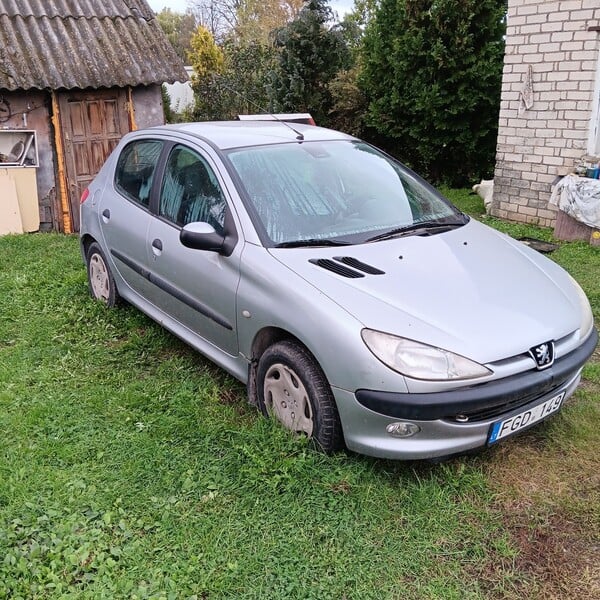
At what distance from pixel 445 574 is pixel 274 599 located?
0.67 metres

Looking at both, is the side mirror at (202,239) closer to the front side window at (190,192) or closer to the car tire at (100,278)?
the front side window at (190,192)

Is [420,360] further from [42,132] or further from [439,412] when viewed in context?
[42,132]

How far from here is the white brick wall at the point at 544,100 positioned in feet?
24.5

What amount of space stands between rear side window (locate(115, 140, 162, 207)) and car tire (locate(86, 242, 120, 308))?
2.05 feet

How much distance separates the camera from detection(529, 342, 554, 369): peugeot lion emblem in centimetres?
274

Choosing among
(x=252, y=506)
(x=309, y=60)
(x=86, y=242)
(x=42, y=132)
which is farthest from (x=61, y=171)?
(x=252, y=506)

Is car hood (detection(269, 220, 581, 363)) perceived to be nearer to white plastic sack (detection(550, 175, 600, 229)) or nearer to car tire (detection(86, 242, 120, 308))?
car tire (detection(86, 242, 120, 308))

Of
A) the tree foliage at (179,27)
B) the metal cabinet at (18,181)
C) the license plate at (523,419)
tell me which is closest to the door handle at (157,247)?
the license plate at (523,419)

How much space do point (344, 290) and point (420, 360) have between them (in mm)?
491

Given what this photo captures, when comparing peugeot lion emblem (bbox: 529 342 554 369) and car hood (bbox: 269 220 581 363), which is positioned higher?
car hood (bbox: 269 220 581 363)

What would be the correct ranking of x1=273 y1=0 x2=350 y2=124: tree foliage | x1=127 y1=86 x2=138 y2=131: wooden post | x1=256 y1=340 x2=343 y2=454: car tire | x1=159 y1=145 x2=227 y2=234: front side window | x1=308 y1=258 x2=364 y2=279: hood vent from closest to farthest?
x1=256 y1=340 x2=343 y2=454: car tire, x1=308 y1=258 x2=364 y2=279: hood vent, x1=159 y1=145 x2=227 y2=234: front side window, x1=127 y1=86 x2=138 y2=131: wooden post, x1=273 y1=0 x2=350 y2=124: tree foliage

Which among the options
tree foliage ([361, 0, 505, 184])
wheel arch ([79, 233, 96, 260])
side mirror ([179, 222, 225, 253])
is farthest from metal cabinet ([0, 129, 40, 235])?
side mirror ([179, 222, 225, 253])

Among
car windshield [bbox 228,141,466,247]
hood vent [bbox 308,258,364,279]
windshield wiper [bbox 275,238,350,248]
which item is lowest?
hood vent [bbox 308,258,364,279]

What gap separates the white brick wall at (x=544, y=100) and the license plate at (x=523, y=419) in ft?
18.7
